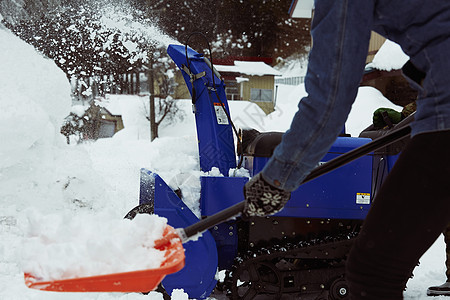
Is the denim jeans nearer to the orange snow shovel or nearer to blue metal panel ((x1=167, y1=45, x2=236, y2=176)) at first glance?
the orange snow shovel

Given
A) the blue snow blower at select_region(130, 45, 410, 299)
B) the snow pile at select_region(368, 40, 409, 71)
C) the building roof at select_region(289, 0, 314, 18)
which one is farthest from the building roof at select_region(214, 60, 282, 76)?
the blue snow blower at select_region(130, 45, 410, 299)

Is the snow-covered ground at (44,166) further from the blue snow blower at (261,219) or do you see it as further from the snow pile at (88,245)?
the snow pile at (88,245)

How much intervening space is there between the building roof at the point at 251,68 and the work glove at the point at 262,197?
1735 cm

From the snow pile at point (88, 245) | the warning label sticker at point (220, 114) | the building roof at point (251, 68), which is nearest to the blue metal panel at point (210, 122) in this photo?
the warning label sticker at point (220, 114)

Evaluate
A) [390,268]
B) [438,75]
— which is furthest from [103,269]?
[438,75]

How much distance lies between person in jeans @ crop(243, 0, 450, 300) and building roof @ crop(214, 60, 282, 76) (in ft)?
57.4

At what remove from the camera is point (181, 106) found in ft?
62.0

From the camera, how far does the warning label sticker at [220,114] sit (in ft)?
9.01

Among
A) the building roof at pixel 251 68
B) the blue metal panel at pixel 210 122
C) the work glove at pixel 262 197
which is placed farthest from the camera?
the building roof at pixel 251 68

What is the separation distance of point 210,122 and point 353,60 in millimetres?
1827

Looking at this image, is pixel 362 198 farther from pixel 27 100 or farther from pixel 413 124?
pixel 27 100

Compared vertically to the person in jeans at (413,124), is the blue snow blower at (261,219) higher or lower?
lower

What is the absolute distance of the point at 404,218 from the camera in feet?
3.18

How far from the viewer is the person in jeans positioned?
0.95 metres
